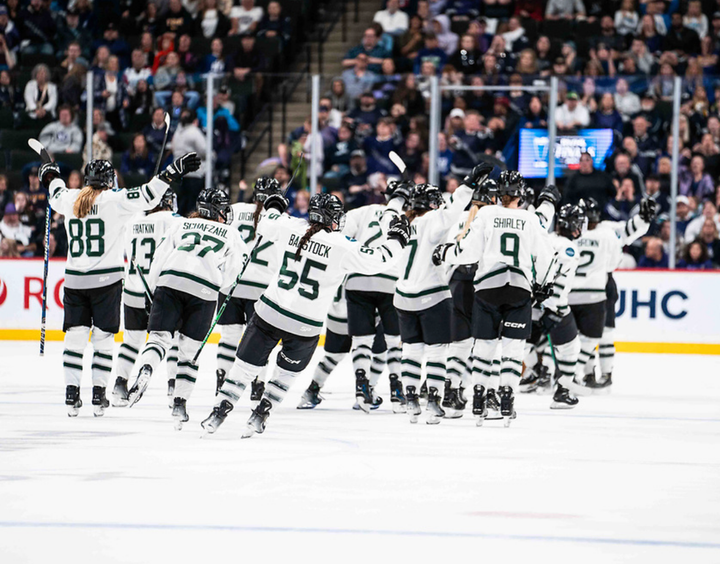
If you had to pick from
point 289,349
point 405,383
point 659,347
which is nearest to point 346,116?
point 659,347

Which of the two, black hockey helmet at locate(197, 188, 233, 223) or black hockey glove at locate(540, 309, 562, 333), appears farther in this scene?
black hockey glove at locate(540, 309, 562, 333)

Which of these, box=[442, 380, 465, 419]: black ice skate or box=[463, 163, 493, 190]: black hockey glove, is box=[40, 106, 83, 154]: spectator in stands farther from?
box=[463, 163, 493, 190]: black hockey glove

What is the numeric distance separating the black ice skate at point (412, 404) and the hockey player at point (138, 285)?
4.92 ft

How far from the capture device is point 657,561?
12.8 feet

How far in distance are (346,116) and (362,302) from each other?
473 centimetres

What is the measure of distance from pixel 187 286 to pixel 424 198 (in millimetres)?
1501

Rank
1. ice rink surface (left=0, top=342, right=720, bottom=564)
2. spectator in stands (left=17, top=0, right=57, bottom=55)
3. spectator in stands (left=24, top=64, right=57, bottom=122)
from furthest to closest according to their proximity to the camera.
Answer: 1. spectator in stands (left=17, top=0, right=57, bottom=55)
2. spectator in stands (left=24, top=64, right=57, bottom=122)
3. ice rink surface (left=0, top=342, right=720, bottom=564)

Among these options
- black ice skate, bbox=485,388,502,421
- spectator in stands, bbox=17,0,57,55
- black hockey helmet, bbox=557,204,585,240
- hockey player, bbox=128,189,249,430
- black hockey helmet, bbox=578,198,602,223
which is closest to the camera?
hockey player, bbox=128,189,249,430

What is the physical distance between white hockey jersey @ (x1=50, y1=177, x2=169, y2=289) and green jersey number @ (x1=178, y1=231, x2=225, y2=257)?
0.28 m

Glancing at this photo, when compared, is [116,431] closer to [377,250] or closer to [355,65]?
[377,250]

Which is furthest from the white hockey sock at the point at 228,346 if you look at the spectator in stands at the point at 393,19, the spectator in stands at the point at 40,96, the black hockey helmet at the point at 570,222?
the spectator in stands at the point at 393,19

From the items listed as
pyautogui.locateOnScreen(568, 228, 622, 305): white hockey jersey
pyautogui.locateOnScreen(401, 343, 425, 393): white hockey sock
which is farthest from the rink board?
pyautogui.locateOnScreen(401, 343, 425, 393): white hockey sock

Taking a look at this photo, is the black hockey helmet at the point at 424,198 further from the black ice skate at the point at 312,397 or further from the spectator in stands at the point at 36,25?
the spectator in stands at the point at 36,25

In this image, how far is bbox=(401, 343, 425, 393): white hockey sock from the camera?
24.1 feet
